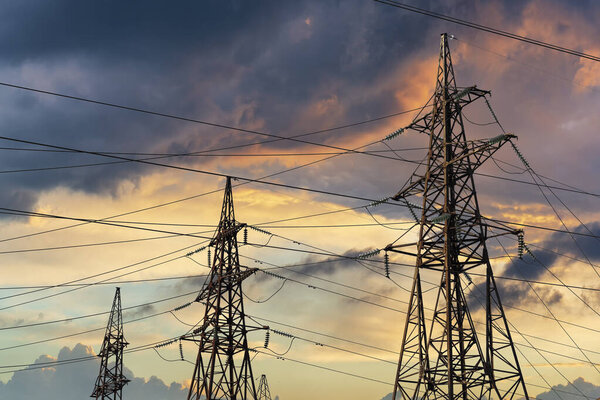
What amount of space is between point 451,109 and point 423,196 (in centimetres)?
574

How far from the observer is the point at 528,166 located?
99.7 feet

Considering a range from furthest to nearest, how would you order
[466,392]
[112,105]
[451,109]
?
1. [451,109]
2. [466,392]
3. [112,105]

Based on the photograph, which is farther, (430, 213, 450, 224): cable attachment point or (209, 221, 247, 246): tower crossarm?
(209, 221, 247, 246): tower crossarm

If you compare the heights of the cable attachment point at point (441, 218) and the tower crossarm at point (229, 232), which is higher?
the tower crossarm at point (229, 232)

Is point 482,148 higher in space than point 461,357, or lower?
higher

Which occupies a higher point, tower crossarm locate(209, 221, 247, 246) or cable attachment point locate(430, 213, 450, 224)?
tower crossarm locate(209, 221, 247, 246)

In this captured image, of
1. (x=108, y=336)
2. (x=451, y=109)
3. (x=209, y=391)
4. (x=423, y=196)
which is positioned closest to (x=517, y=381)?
(x=423, y=196)

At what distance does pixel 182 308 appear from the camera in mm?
40219

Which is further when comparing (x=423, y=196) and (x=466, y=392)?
(x=423, y=196)

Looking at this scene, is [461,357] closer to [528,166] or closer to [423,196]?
[423,196]

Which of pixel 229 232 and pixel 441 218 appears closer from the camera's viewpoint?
pixel 441 218

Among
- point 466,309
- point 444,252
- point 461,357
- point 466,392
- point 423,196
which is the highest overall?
point 423,196

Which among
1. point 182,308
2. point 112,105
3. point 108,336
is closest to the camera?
point 112,105

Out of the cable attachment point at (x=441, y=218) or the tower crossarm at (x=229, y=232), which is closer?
the cable attachment point at (x=441, y=218)
